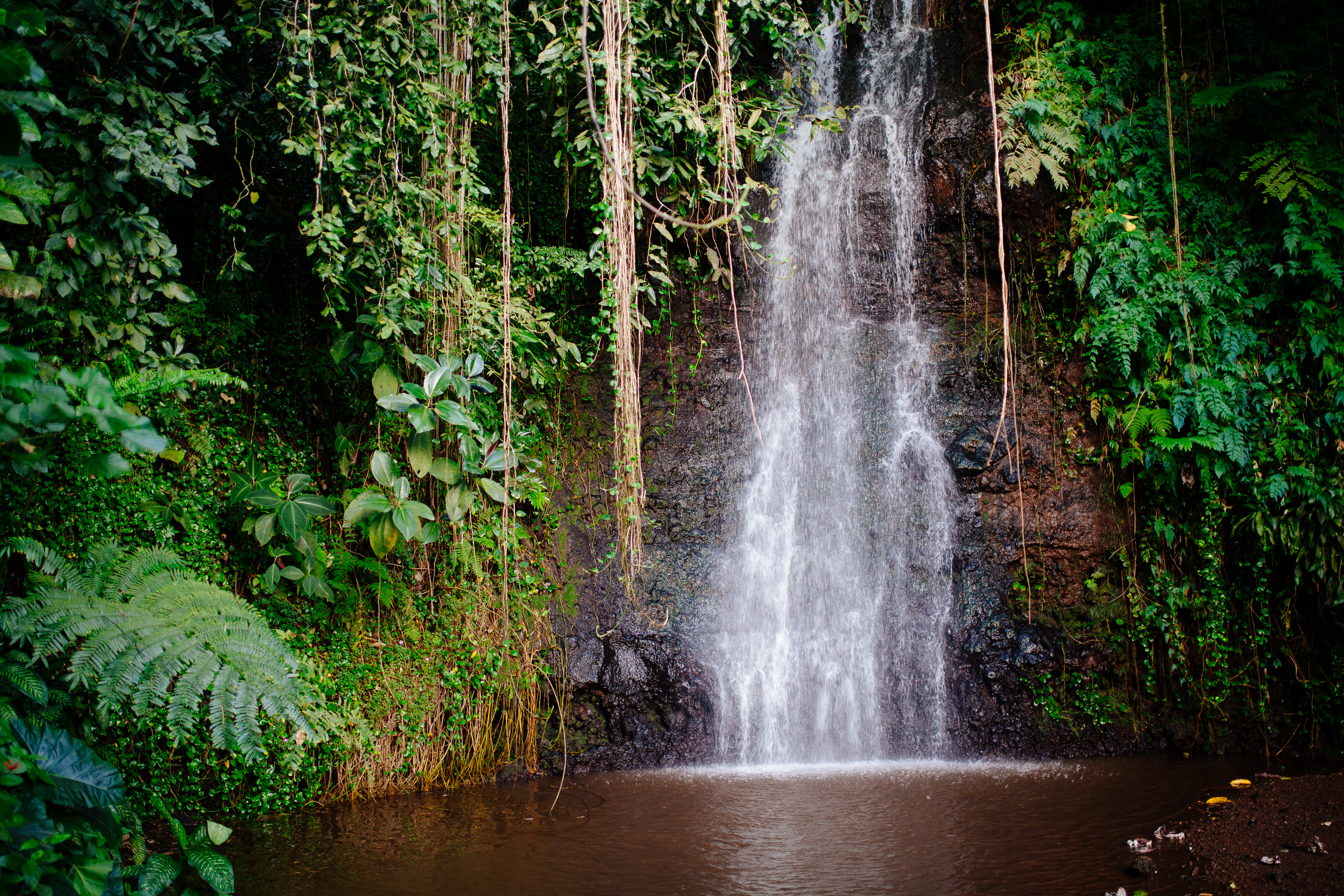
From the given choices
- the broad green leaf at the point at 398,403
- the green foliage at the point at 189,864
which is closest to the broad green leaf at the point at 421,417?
the broad green leaf at the point at 398,403

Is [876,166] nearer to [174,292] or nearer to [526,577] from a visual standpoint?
[526,577]

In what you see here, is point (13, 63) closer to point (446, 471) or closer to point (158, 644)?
point (158, 644)

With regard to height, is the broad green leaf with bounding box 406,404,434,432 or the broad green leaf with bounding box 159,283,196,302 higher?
the broad green leaf with bounding box 159,283,196,302

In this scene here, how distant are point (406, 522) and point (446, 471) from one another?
381mm

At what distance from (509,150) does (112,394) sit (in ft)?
16.8

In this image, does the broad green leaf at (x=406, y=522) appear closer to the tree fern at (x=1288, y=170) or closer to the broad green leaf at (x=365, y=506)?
the broad green leaf at (x=365, y=506)

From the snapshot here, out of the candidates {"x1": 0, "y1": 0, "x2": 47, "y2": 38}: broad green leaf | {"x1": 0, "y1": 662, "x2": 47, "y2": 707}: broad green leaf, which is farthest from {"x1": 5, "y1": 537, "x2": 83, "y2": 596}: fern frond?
{"x1": 0, "y1": 0, "x2": 47, "y2": 38}: broad green leaf

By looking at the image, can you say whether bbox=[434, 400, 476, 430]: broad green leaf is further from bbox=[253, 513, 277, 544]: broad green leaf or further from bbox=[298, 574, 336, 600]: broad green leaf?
bbox=[298, 574, 336, 600]: broad green leaf

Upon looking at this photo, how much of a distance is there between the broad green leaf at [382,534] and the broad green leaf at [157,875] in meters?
1.99

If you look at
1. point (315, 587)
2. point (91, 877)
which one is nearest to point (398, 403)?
point (315, 587)

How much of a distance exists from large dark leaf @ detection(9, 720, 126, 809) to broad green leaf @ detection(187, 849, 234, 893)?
1.44ft

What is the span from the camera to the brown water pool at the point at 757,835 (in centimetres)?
369

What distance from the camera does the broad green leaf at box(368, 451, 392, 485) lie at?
4.80 meters

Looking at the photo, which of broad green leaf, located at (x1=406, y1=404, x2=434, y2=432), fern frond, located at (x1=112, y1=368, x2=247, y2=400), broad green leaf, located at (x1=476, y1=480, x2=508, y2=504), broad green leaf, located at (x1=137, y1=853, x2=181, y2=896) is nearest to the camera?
broad green leaf, located at (x1=137, y1=853, x2=181, y2=896)
